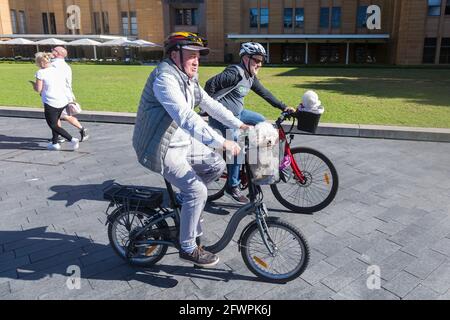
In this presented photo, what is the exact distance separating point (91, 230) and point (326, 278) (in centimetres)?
246

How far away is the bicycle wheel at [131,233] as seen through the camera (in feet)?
10.7

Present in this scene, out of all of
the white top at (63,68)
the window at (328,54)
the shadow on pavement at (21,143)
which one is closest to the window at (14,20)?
the window at (328,54)

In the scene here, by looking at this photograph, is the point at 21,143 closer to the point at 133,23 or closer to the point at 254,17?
the point at 254,17

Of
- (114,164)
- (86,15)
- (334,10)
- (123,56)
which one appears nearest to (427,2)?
(334,10)

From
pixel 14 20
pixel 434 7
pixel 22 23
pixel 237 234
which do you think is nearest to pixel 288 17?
pixel 434 7

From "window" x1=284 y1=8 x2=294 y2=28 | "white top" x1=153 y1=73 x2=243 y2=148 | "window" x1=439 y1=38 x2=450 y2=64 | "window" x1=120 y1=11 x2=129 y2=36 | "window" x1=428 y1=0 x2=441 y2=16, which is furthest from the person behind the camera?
"window" x1=120 y1=11 x2=129 y2=36

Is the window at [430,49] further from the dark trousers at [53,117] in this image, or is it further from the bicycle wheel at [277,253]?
the bicycle wheel at [277,253]

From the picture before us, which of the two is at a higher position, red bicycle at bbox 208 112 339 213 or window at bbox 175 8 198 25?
window at bbox 175 8 198 25

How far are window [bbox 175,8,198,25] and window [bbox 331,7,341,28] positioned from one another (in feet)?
59.0

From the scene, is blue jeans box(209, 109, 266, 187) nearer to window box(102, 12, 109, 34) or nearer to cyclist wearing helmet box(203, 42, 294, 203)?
cyclist wearing helmet box(203, 42, 294, 203)

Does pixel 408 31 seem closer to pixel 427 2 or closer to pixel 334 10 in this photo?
pixel 427 2

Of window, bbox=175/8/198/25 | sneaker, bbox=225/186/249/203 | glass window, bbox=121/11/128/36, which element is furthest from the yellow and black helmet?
glass window, bbox=121/11/128/36

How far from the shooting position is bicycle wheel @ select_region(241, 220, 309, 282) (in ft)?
9.91

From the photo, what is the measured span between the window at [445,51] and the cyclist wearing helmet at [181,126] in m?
43.9
